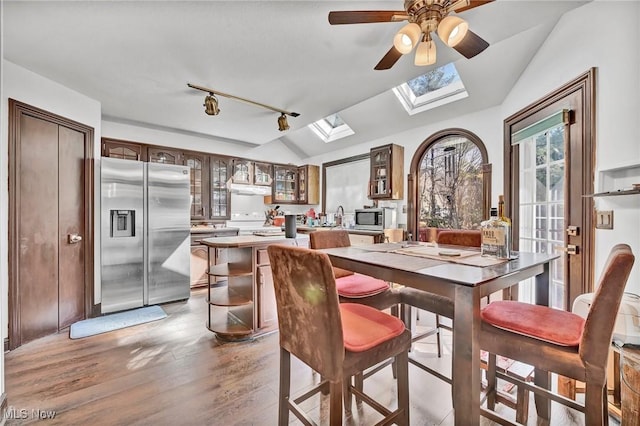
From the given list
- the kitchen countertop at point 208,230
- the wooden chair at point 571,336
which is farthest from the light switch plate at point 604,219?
the kitchen countertop at point 208,230

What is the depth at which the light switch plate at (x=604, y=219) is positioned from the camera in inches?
67.0

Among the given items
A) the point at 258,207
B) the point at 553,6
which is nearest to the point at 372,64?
the point at 553,6

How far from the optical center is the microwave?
14.2ft

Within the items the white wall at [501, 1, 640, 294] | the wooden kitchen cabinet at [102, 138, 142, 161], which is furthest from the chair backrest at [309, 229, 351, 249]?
the wooden kitchen cabinet at [102, 138, 142, 161]

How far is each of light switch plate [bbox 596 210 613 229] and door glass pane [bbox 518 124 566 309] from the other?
1.39ft

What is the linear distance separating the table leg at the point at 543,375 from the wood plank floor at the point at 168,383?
9 centimetres

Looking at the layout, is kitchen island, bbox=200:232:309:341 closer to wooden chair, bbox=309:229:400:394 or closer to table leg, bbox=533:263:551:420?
wooden chair, bbox=309:229:400:394

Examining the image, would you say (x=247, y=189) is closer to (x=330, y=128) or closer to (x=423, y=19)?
(x=330, y=128)

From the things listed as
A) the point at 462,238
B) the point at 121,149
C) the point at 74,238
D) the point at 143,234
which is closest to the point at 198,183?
the point at 121,149

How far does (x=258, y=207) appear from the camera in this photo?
5.72 m

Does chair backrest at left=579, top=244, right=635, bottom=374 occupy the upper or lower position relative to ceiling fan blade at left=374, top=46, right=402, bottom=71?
lower

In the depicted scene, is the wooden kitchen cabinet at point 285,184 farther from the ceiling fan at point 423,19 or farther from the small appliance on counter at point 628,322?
the small appliance on counter at point 628,322

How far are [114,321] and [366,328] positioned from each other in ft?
9.90

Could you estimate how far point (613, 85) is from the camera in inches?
67.1
